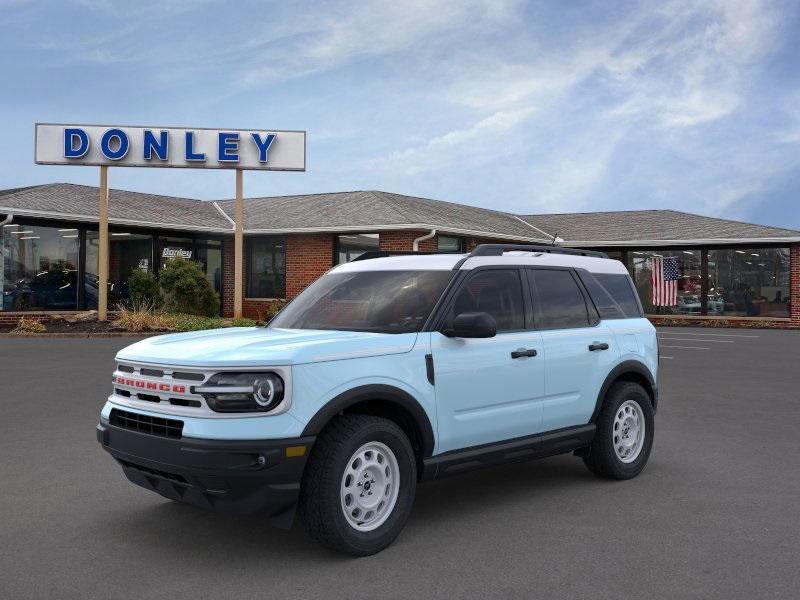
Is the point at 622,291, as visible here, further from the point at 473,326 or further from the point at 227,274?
the point at 227,274

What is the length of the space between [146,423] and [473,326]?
2080 mm

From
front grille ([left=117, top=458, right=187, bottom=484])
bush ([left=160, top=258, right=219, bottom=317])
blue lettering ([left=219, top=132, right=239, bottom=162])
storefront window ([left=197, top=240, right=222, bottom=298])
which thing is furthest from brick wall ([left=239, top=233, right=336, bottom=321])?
front grille ([left=117, top=458, right=187, bottom=484])

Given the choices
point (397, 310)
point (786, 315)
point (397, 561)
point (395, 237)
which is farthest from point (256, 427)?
point (786, 315)

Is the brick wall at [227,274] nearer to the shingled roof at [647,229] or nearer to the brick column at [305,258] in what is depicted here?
the brick column at [305,258]

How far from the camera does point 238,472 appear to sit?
4.36m

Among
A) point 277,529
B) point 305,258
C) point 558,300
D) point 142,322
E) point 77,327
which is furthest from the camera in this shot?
point 305,258

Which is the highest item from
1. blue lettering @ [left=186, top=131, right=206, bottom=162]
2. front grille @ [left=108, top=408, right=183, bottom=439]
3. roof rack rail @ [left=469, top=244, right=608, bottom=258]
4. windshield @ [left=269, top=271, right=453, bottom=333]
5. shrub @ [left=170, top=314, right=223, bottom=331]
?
blue lettering @ [left=186, top=131, right=206, bottom=162]

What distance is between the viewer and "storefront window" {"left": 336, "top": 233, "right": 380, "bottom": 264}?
27.2 m

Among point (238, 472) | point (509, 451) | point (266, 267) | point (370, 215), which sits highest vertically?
point (370, 215)

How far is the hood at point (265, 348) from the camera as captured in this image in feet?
14.8

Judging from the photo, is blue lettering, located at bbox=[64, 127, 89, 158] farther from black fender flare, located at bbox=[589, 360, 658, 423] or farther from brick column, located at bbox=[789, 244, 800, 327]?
brick column, located at bbox=[789, 244, 800, 327]

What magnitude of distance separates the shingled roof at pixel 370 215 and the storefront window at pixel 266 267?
30.0 inches

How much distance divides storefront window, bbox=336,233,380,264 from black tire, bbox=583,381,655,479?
20529 mm

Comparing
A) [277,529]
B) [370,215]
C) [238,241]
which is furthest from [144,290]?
[277,529]
